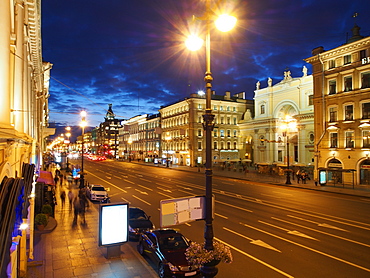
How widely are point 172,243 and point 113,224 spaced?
2.66 m

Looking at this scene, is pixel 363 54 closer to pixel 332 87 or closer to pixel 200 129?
pixel 332 87

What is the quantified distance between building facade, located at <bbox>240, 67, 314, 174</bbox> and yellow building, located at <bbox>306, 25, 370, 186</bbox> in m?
13.8

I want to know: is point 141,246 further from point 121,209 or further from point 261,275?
point 261,275

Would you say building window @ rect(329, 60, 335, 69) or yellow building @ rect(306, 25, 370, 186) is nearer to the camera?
yellow building @ rect(306, 25, 370, 186)

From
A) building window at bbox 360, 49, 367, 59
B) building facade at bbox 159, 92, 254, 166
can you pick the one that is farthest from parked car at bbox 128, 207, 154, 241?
building facade at bbox 159, 92, 254, 166

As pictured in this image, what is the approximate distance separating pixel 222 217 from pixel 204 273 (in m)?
11.9

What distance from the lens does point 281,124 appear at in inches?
2527

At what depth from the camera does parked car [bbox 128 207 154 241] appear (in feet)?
45.6

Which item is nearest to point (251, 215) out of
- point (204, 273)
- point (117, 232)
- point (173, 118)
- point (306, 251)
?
point (306, 251)

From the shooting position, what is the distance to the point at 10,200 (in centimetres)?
490

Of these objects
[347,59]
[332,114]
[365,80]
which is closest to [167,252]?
[365,80]

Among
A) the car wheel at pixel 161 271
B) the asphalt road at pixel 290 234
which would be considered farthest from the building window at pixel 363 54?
the car wheel at pixel 161 271

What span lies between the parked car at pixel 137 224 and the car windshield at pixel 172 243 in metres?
3.41

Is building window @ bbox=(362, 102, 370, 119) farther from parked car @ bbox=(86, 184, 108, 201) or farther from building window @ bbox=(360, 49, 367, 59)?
parked car @ bbox=(86, 184, 108, 201)
